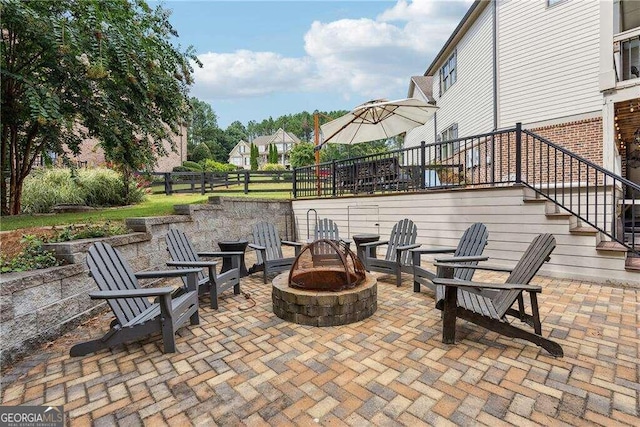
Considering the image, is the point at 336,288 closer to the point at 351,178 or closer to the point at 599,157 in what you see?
the point at 351,178

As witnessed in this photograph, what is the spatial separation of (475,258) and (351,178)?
4.94m

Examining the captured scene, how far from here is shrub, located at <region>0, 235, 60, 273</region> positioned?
2.99 metres

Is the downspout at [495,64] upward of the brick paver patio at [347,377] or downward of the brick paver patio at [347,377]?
upward

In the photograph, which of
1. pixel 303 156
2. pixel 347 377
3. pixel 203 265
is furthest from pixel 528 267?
pixel 303 156

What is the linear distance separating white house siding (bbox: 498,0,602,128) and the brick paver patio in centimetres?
737

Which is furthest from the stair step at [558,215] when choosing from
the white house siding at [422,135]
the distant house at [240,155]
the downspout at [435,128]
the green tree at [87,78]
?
the distant house at [240,155]

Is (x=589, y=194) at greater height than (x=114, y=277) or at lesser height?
greater

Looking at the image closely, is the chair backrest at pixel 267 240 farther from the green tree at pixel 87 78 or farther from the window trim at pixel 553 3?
the window trim at pixel 553 3

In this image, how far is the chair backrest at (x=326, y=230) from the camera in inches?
237

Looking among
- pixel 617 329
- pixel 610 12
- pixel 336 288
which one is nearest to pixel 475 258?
pixel 617 329

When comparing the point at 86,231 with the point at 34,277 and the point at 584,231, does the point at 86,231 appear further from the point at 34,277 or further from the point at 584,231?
the point at 584,231

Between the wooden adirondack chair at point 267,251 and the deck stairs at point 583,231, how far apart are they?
163 inches

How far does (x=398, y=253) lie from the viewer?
486 cm

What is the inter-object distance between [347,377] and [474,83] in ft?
39.9
